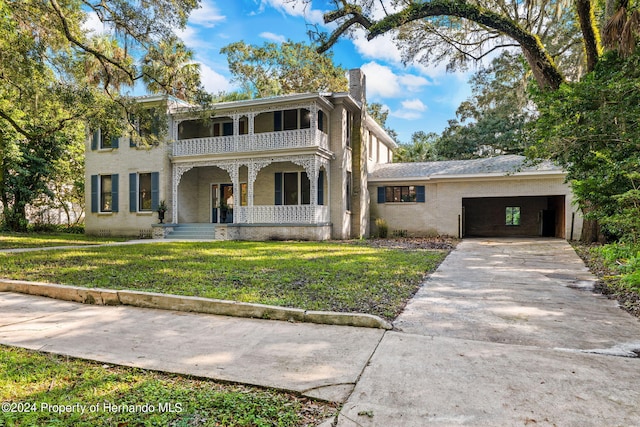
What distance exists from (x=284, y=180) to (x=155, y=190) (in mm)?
6197

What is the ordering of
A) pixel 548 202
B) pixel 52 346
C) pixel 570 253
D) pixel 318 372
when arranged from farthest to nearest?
pixel 548 202 < pixel 570 253 < pixel 52 346 < pixel 318 372

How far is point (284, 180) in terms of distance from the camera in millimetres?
18109

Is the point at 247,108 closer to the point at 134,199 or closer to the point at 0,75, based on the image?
the point at 134,199

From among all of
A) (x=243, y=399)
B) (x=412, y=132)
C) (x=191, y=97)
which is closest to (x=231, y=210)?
(x=191, y=97)

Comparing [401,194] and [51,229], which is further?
[51,229]

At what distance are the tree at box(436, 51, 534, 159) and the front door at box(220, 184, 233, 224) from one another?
1776 cm

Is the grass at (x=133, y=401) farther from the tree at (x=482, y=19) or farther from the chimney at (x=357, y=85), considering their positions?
the chimney at (x=357, y=85)

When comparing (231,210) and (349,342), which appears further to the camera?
(231,210)

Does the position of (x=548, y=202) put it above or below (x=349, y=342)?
above

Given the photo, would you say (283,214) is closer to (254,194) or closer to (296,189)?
(296,189)

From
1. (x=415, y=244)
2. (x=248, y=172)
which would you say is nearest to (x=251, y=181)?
(x=248, y=172)

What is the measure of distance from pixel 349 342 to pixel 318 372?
771 mm

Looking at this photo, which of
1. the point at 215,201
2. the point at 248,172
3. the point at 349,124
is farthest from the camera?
the point at 215,201

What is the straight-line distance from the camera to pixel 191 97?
11742mm
